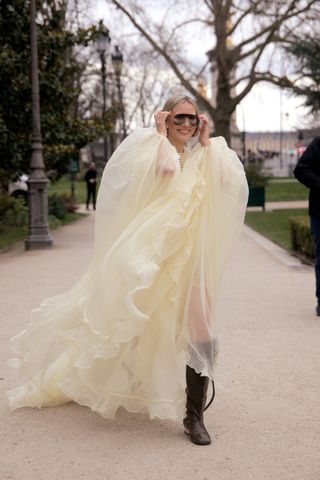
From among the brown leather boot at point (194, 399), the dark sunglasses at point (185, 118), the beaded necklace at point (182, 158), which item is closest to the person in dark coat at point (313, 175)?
the beaded necklace at point (182, 158)

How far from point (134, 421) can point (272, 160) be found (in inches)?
3729

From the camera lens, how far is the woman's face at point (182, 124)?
4.82 metres

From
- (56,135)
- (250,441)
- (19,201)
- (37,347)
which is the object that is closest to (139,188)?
(37,347)

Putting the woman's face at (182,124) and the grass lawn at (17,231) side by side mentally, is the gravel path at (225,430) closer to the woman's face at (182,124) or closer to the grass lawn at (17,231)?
the woman's face at (182,124)

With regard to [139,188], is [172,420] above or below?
below

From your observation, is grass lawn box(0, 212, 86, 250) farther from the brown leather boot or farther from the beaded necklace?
the brown leather boot

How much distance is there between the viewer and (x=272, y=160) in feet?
322

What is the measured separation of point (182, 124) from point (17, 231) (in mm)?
18017

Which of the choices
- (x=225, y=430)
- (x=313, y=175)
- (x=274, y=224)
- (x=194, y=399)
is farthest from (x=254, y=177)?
(x=194, y=399)

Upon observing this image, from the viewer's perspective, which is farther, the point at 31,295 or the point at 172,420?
the point at 31,295

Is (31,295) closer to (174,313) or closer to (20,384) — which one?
(20,384)

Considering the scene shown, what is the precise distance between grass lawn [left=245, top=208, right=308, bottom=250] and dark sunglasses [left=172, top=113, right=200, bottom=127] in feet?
36.7

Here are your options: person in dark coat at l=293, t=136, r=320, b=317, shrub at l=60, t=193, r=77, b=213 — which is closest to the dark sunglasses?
person in dark coat at l=293, t=136, r=320, b=317

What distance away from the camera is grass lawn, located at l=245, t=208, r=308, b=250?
18116 mm
